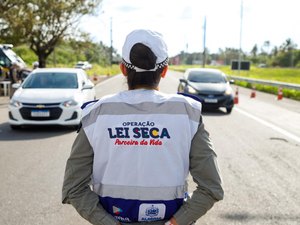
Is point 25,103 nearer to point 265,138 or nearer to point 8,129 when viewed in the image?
point 8,129

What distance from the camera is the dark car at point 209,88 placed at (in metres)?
Answer: 14.0

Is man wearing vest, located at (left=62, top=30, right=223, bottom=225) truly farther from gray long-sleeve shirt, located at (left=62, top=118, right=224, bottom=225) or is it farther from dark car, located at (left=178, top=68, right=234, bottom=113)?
dark car, located at (left=178, top=68, right=234, bottom=113)

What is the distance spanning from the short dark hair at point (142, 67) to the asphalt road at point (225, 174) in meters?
0.21

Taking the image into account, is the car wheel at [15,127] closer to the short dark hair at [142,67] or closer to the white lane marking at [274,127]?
the white lane marking at [274,127]

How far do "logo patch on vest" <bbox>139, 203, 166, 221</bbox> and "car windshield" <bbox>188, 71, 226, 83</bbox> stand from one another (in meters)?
13.8

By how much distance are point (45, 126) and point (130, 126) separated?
910 cm

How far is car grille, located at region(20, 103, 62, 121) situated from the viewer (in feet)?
31.6

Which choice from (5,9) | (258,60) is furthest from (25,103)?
(258,60)

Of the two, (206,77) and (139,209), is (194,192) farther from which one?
(206,77)

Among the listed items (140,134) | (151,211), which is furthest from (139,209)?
(140,134)

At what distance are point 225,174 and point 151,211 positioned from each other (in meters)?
4.41

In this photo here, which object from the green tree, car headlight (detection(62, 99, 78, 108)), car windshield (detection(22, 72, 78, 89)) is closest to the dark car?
car windshield (detection(22, 72, 78, 89))

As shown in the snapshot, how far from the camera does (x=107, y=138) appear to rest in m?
1.90

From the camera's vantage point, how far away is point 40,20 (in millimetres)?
31609
